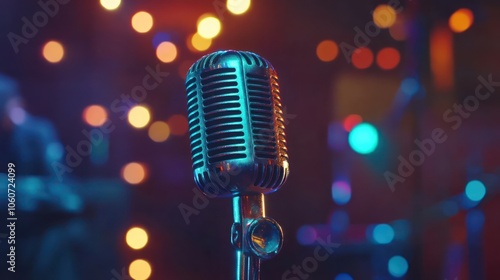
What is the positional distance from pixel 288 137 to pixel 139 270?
0.73m

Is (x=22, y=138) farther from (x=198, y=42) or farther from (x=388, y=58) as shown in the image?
(x=388, y=58)

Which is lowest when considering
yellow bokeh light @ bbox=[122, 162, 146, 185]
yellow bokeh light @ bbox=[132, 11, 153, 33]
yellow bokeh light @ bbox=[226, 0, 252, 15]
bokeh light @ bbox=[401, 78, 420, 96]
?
yellow bokeh light @ bbox=[122, 162, 146, 185]

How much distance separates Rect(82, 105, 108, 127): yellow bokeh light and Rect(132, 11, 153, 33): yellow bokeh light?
0.31m

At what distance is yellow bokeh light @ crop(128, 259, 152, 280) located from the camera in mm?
1813

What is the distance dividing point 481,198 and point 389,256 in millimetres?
483

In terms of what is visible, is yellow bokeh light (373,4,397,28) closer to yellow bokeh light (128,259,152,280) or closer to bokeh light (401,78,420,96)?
bokeh light (401,78,420,96)

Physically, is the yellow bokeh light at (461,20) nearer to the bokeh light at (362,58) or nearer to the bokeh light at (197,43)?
the bokeh light at (362,58)

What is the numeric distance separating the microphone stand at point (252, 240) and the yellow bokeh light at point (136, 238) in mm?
841

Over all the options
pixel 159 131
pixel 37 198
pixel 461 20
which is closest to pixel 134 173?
pixel 159 131

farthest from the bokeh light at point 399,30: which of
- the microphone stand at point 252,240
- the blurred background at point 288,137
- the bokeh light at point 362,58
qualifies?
the microphone stand at point 252,240

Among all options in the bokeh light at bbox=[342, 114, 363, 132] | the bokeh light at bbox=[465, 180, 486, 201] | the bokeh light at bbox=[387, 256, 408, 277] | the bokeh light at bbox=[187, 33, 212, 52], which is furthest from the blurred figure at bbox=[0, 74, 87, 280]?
the bokeh light at bbox=[465, 180, 486, 201]

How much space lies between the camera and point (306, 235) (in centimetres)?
207

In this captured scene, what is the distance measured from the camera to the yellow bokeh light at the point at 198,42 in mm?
1980

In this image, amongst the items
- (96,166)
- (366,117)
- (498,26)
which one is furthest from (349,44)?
(96,166)
